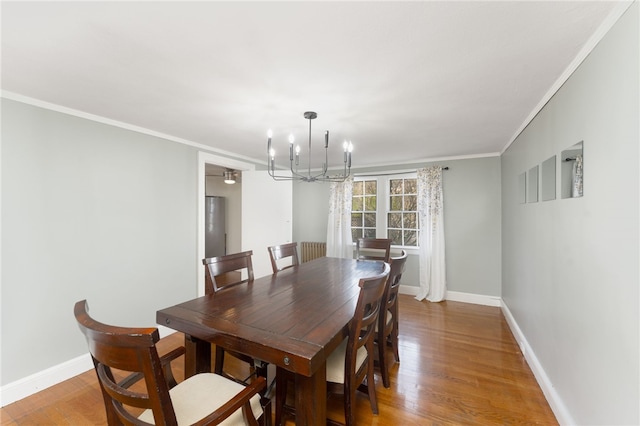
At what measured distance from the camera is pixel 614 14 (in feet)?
3.68

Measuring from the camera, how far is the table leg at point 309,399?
1.24 metres

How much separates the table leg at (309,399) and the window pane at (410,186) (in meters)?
3.64

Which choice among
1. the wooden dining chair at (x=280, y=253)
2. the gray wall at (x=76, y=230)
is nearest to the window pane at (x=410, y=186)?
the wooden dining chair at (x=280, y=253)

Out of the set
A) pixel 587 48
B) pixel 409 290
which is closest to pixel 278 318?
pixel 587 48

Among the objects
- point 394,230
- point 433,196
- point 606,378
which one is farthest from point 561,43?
point 394,230

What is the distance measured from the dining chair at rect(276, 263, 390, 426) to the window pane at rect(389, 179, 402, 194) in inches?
124

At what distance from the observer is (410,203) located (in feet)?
14.4

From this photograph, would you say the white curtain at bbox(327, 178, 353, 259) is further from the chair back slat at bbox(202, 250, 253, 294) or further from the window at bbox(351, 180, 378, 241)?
the chair back slat at bbox(202, 250, 253, 294)

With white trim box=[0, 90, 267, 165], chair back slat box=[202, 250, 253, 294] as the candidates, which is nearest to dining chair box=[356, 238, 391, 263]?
chair back slat box=[202, 250, 253, 294]

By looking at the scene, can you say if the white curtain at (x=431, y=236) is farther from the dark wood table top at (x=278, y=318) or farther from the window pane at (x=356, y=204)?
Answer: the dark wood table top at (x=278, y=318)

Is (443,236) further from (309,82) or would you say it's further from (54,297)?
(54,297)

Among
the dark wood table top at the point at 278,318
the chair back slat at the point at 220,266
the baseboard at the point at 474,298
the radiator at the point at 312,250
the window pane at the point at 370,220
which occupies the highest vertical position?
the window pane at the point at 370,220

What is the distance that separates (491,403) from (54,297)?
11.5 feet

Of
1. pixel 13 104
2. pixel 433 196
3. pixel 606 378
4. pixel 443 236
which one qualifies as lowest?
pixel 606 378
